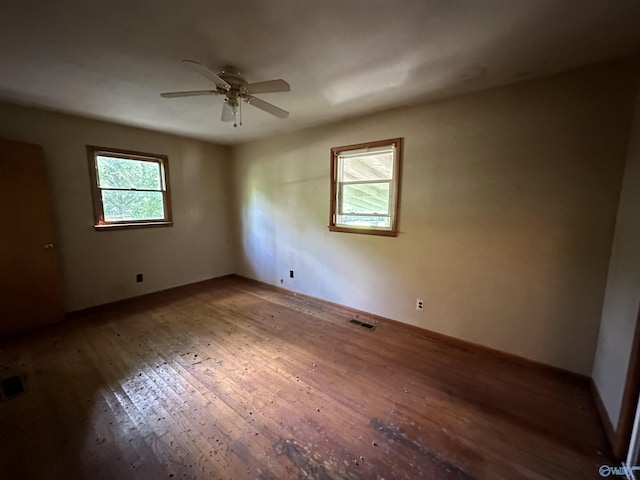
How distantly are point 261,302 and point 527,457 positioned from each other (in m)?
3.14

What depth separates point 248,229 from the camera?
4746 mm

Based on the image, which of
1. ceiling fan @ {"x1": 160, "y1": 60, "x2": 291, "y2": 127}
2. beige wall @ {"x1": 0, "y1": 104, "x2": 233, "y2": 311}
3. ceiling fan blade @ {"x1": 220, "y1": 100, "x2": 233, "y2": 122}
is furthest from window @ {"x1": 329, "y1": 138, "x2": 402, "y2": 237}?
beige wall @ {"x1": 0, "y1": 104, "x2": 233, "y2": 311}

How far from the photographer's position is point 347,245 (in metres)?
3.40

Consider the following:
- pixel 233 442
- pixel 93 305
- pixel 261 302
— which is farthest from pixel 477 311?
pixel 93 305

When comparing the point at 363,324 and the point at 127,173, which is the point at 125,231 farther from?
the point at 363,324

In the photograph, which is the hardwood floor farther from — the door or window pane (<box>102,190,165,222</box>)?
window pane (<box>102,190,165,222</box>)

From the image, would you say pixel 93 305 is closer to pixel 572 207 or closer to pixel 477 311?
pixel 477 311

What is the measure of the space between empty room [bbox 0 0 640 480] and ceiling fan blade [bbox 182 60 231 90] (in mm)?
21

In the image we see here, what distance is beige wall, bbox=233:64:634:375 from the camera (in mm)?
1954

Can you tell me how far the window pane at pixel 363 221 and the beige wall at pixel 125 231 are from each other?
8.61 ft

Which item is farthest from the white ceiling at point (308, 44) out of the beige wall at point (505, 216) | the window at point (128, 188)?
the window at point (128, 188)

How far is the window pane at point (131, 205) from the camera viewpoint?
3516 millimetres

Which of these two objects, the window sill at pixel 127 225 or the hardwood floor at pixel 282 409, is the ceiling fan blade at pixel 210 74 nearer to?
the hardwood floor at pixel 282 409

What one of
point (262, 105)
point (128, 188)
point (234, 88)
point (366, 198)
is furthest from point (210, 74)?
point (128, 188)
